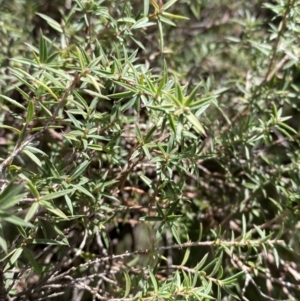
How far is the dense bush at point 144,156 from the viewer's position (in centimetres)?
77

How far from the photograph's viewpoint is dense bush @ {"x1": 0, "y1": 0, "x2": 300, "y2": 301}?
30.5 inches

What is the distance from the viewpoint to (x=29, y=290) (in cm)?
88

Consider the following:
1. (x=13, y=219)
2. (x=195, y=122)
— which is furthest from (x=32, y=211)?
(x=195, y=122)

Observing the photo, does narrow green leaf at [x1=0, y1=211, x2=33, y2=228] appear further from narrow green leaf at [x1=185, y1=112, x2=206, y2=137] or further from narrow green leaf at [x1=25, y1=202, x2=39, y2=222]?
narrow green leaf at [x1=185, y1=112, x2=206, y2=137]

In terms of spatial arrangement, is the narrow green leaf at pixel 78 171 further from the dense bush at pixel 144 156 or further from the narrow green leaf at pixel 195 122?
the narrow green leaf at pixel 195 122

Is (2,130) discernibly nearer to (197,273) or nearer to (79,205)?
(79,205)

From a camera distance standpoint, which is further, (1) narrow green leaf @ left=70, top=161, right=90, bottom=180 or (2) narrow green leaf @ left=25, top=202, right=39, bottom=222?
(1) narrow green leaf @ left=70, top=161, right=90, bottom=180

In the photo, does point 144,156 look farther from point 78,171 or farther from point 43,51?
point 43,51

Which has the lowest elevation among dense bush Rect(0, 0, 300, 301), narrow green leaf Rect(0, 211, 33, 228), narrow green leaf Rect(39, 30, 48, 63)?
dense bush Rect(0, 0, 300, 301)

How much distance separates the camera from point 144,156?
873 millimetres

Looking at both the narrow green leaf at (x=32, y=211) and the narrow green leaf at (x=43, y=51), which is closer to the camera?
the narrow green leaf at (x=32, y=211)

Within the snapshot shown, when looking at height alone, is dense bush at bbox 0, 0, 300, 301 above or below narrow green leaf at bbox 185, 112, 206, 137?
below

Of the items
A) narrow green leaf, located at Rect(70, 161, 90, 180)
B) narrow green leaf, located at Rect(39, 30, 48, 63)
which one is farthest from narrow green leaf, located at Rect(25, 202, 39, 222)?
narrow green leaf, located at Rect(39, 30, 48, 63)

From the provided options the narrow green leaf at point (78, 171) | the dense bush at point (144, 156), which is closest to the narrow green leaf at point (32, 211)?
the dense bush at point (144, 156)
